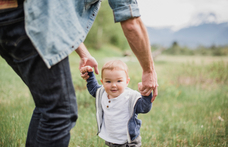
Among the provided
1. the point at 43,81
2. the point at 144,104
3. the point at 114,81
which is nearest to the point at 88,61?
the point at 114,81

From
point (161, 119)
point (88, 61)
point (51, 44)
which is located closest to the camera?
point (51, 44)

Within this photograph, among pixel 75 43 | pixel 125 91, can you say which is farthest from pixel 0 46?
pixel 125 91

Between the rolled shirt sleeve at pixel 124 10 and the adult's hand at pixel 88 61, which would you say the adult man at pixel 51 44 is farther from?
the adult's hand at pixel 88 61

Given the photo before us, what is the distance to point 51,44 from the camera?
3.71 ft

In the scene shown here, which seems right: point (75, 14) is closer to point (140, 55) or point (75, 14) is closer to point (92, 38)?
point (140, 55)

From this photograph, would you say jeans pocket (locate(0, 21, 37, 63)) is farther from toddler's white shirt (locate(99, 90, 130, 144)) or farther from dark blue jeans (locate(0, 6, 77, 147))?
toddler's white shirt (locate(99, 90, 130, 144))

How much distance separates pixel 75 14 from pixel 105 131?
51.7 inches

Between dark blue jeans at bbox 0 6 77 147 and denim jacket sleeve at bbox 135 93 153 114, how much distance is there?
683 millimetres

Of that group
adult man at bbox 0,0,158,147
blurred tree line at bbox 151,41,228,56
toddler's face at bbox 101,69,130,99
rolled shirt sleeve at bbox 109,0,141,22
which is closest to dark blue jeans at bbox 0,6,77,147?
adult man at bbox 0,0,158,147

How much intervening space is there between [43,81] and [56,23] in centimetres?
38

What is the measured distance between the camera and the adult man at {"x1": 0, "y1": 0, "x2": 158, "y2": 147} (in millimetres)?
1122

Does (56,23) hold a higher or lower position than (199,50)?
higher

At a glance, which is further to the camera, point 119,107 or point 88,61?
point 88,61

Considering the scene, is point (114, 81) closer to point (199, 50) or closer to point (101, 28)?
point (101, 28)
